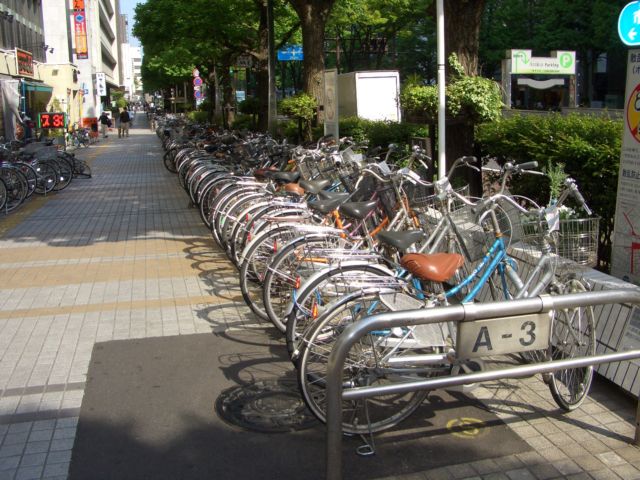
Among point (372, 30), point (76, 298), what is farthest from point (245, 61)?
point (372, 30)

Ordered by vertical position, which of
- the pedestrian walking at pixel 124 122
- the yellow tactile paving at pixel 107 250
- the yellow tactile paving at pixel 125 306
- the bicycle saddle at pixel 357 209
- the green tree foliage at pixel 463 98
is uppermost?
the pedestrian walking at pixel 124 122

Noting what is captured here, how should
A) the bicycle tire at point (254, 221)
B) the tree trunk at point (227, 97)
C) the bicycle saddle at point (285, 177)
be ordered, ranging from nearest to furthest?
the bicycle tire at point (254, 221)
the bicycle saddle at point (285, 177)
the tree trunk at point (227, 97)

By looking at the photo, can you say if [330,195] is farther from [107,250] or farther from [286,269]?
[107,250]

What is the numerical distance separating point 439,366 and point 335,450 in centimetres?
105

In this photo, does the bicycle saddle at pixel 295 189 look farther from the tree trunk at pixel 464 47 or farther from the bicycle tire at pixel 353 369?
the bicycle tire at pixel 353 369

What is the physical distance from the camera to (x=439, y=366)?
362cm

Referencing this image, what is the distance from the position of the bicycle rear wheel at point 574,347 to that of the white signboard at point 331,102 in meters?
7.68

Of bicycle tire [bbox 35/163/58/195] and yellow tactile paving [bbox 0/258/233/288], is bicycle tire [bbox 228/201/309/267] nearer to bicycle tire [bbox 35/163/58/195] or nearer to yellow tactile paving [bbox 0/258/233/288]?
yellow tactile paving [bbox 0/258/233/288]

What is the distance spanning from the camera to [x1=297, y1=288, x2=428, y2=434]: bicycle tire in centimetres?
353

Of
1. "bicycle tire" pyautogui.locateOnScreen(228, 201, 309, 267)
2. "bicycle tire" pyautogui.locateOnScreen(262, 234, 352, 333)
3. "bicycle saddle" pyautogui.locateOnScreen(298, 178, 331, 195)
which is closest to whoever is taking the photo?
"bicycle tire" pyautogui.locateOnScreen(262, 234, 352, 333)

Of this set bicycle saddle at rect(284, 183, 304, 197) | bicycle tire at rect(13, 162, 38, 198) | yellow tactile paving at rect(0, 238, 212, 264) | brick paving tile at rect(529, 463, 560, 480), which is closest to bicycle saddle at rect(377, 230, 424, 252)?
brick paving tile at rect(529, 463, 560, 480)

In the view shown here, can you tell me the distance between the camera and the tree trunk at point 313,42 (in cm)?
1527

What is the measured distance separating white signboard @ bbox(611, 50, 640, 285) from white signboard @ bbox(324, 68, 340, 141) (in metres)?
6.99

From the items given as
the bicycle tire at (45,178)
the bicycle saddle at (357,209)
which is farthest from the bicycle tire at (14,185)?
the bicycle saddle at (357,209)
